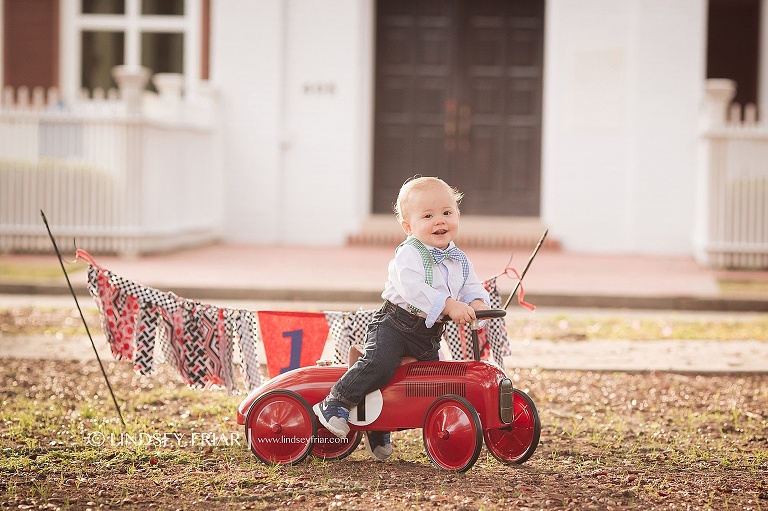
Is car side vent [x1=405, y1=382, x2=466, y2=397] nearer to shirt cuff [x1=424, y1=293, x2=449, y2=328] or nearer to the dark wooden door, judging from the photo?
shirt cuff [x1=424, y1=293, x2=449, y2=328]

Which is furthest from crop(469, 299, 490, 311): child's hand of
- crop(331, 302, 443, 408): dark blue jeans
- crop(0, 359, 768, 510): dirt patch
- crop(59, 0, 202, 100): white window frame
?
crop(59, 0, 202, 100): white window frame

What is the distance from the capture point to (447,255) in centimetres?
481

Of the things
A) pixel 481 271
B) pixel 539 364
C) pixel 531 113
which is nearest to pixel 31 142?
pixel 481 271

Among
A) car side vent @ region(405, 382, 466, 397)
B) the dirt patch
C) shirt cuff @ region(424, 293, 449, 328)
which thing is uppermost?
shirt cuff @ region(424, 293, 449, 328)

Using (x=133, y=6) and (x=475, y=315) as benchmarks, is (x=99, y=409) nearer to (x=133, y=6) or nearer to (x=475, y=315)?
(x=475, y=315)

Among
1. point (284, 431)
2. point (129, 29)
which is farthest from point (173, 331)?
point (129, 29)

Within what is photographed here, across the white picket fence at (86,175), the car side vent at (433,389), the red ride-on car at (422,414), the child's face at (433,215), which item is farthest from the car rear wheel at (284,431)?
the white picket fence at (86,175)

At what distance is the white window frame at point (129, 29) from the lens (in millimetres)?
17078

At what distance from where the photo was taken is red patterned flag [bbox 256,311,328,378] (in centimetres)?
538

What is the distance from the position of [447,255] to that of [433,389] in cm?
53

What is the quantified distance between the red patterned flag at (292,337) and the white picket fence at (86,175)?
867 centimetres

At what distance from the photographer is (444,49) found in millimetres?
16844

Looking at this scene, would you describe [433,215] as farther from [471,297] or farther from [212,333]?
[212,333]

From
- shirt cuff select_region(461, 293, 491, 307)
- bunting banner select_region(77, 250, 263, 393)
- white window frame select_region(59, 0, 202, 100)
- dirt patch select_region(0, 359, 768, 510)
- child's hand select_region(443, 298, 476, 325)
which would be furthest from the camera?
white window frame select_region(59, 0, 202, 100)
